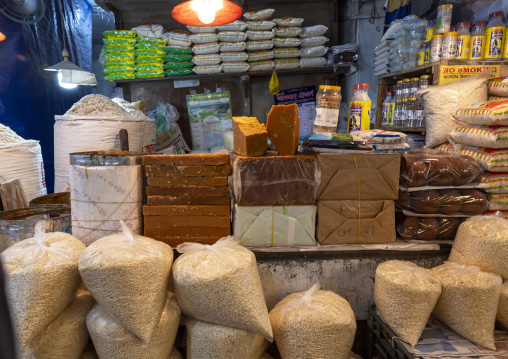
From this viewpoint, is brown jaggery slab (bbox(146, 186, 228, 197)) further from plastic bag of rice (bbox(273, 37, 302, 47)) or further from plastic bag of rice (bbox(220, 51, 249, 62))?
plastic bag of rice (bbox(273, 37, 302, 47))

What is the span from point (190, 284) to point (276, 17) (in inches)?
126

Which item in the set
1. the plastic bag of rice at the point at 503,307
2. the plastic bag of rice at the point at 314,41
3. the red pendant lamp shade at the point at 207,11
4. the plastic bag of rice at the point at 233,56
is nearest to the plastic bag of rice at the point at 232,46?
the plastic bag of rice at the point at 233,56

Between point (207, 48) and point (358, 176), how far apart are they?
7.83ft

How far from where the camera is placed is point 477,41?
77.4 inches

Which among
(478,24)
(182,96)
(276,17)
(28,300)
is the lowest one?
(28,300)

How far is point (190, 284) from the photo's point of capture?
116cm

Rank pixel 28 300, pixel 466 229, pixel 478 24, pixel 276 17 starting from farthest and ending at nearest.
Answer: pixel 276 17, pixel 478 24, pixel 466 229, pixel 28 300

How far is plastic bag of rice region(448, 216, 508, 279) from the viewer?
4.25 feet

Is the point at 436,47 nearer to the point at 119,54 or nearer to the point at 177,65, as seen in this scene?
the point at 177,65

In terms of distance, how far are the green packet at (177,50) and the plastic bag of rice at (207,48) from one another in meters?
0.09

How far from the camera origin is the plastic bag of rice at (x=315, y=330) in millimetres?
1190

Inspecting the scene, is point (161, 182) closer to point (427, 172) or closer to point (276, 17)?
point (427, 172)

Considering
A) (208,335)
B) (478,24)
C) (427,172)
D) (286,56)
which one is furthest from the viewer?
(286,56)

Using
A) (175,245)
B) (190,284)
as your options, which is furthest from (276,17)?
(190,284)
